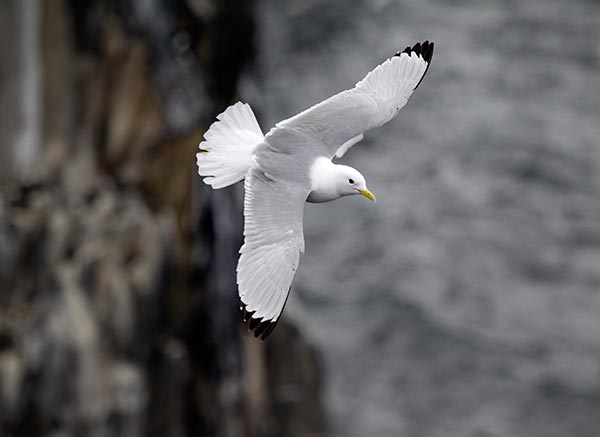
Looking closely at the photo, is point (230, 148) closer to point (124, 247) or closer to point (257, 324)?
point (257, 324)

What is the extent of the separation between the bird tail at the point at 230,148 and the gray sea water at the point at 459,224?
434 inches

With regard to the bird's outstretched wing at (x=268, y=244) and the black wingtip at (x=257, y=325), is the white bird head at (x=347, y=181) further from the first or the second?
the black wingtip at (x=257, y=325)

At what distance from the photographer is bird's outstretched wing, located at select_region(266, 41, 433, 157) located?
29.7 feet

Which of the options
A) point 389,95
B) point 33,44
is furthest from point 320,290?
point 389,95

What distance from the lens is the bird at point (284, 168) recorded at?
27.5 feet

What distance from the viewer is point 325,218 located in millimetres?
26938

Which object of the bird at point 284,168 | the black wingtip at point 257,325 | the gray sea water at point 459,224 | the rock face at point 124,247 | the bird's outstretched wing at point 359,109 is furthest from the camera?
the gray sea water at point 459,224

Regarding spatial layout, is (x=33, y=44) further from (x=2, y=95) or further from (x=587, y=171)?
(x=587, y=171)

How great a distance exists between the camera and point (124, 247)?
52.5ft

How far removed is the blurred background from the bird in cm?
633

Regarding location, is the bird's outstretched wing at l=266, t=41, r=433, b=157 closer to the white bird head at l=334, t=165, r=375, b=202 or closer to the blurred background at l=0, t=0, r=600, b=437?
the white bird head at l=334, t=165, r=375, b=202

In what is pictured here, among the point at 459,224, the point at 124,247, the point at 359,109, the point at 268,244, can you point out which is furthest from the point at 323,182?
the point at 459,224

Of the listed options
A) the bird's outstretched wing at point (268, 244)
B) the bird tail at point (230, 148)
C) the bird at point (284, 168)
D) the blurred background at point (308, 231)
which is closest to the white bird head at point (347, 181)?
the bird at point (284, 168)

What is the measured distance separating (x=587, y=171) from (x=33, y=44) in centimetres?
1333
